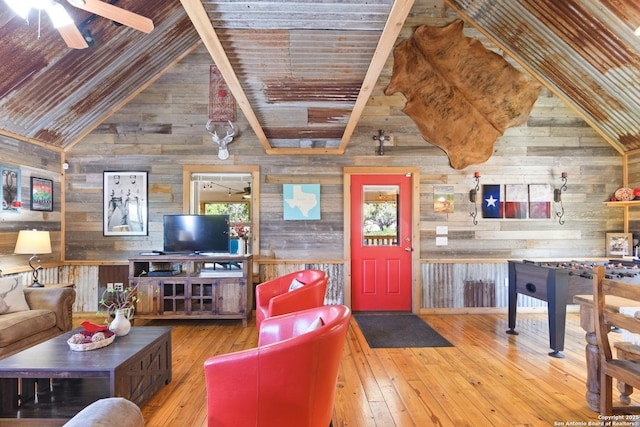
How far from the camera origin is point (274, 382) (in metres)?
1.72

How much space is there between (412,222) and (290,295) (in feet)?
8.88

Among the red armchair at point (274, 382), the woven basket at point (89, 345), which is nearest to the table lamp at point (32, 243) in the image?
the woven basket at point (89, 345)

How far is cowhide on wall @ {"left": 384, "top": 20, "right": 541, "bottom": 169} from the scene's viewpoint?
4.95 metres

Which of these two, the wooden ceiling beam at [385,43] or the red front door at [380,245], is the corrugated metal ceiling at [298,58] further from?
the red front door at [380,245]

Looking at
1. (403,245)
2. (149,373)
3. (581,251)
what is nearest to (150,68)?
(149,373)

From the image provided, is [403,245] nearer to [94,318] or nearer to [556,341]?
[556,341]

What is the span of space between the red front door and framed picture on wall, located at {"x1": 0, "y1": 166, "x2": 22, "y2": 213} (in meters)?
4.17

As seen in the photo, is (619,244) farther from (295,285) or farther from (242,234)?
(242,234)

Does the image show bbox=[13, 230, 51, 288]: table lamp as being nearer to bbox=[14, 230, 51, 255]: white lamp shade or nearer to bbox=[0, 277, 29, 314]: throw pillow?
bbox=[14, 230, 51, 255]: white lamp shade

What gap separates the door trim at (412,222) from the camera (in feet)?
16.7

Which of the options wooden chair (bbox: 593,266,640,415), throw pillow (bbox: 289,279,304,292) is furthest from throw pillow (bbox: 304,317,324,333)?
wooden chair (bbox: 593,266,640,415)

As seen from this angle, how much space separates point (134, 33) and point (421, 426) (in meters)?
4.72

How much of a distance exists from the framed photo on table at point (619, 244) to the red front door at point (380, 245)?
291 centimetres

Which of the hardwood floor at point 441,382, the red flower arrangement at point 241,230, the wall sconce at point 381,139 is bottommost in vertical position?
the hardwood floor at point 441,382
